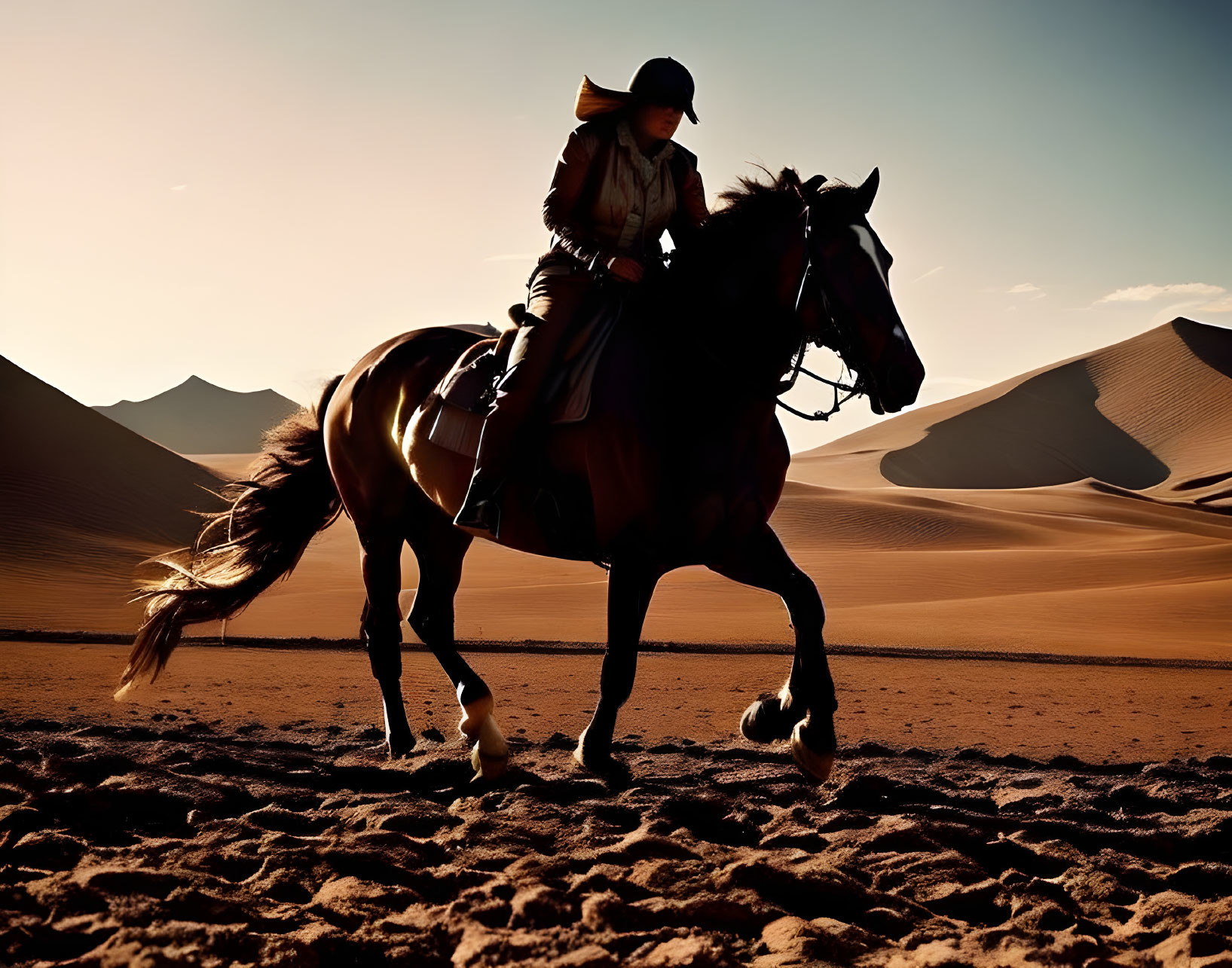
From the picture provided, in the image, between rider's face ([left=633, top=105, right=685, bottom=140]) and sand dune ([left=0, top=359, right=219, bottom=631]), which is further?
sand dune ([left=0, top=359, right=219, bottom=631])

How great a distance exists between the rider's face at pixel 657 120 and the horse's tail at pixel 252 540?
3.01 metres

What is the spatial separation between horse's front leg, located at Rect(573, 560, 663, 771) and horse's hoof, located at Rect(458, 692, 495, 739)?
65 cm

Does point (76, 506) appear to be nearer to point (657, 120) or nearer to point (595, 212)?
point (595, 212)

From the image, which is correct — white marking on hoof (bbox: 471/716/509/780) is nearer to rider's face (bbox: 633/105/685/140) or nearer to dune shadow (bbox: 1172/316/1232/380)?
rider's face (bbox: 633/105/685/140)

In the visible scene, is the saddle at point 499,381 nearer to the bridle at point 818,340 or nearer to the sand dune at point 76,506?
the bridle at point 818,340

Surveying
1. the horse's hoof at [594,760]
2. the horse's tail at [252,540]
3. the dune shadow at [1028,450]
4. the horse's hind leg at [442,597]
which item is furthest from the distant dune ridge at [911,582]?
the dune shadow at [1028,450]

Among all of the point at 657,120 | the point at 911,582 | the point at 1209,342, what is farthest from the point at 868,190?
the point at 1209,342

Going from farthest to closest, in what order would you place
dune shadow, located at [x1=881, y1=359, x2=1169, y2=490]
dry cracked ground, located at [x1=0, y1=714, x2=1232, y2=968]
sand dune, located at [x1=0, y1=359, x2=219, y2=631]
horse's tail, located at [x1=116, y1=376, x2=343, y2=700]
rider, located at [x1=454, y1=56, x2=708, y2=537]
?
dune shadow, located at [x1=881, y1=359, x2=1169, y2=490] → sand dune, located at [x1=0, y1=359, x2=219, y2=631] → horse's tail, located at [x1=116, y1=376, x2=343, y2=700] → rider, located at [x1=454, y1=56, x2=708, y2=537] → dry cracked ground, located at [x1=0, y1=714, x2=1232, y2=968]

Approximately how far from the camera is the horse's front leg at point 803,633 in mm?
4961

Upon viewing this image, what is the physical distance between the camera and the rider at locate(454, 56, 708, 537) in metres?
5.18

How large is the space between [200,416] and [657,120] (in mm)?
155357

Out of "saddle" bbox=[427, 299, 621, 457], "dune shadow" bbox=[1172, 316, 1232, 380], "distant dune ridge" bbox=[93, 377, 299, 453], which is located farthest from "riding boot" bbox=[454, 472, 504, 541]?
"distant dune ridge" bbox=[93, 377, 299, 453]

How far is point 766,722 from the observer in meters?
5.23

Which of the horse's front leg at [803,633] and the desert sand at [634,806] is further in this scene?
the horse's front leg at [803,633]
